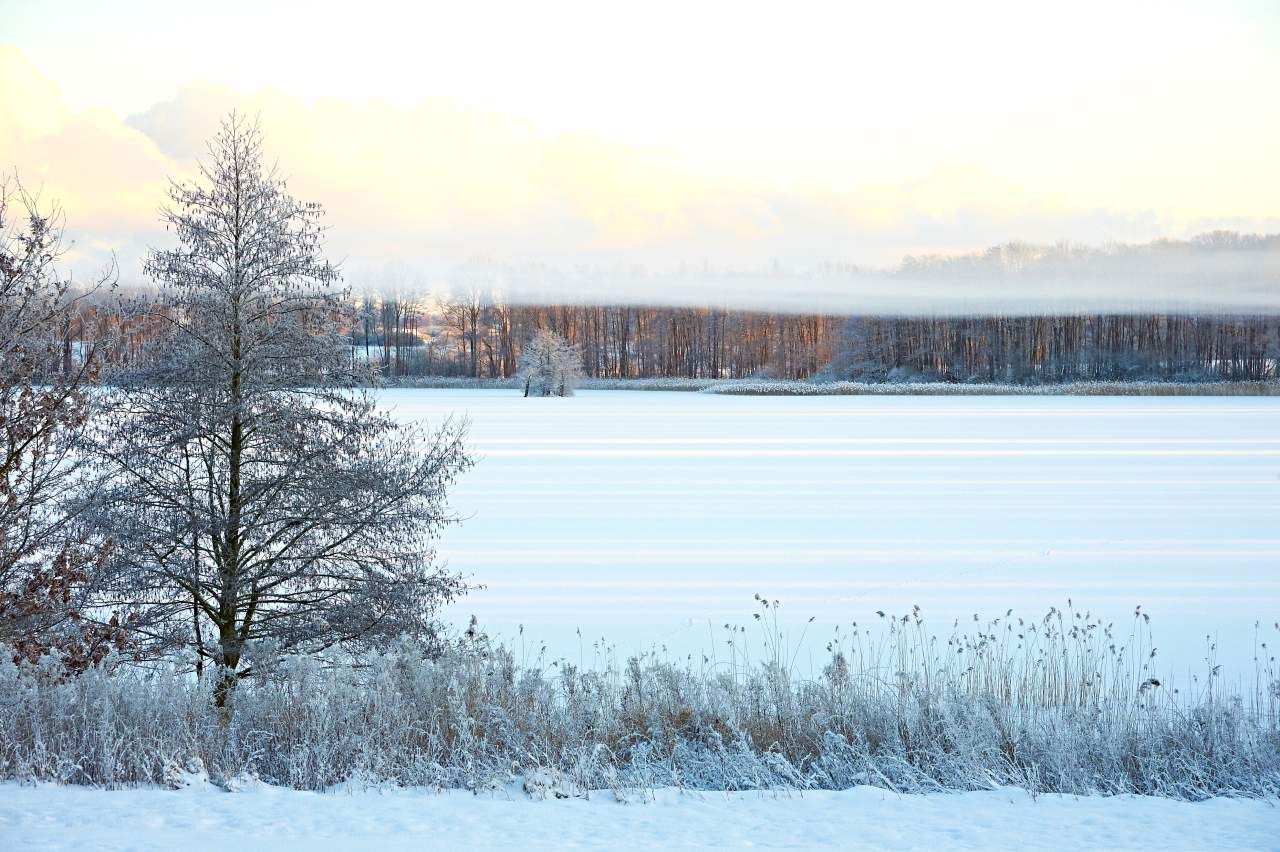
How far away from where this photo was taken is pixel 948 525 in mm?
17984

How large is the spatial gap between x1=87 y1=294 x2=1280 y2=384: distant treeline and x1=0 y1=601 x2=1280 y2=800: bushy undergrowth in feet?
308

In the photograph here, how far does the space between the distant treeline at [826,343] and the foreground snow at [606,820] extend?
95426 millimetres

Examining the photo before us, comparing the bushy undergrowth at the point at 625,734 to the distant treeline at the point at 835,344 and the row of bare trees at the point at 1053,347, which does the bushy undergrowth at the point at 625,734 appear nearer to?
the distant treeline at the point at 835,344

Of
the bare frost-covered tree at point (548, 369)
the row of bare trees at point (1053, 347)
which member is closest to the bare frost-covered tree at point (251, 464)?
the bare frost-covered tree at point (548, 369)

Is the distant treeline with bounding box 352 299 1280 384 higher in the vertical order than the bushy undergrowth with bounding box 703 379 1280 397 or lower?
higher

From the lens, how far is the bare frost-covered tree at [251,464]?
10.5 m

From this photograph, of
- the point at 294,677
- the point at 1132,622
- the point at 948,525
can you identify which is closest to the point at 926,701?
the point at 294,677

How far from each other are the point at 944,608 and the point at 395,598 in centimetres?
580

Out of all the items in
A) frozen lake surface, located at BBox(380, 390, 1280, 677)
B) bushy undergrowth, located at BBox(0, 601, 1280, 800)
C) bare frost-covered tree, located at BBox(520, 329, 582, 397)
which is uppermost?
bare frost-covered tree, located at BBox(520, 329, 582, 397)

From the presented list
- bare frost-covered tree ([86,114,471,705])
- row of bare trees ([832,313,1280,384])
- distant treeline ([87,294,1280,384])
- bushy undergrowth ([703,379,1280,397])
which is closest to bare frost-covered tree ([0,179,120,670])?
bare frost-covered tree ([86,114,471,705])

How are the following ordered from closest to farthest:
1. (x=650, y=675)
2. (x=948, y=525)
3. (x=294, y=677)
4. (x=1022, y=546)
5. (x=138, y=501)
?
(x=294, y=677)
(x=650, y=675)
(x=138, y=501)
(x=1022, y=546)
(x=948, y=525)

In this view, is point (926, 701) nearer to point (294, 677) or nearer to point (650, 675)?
point (650, 675)

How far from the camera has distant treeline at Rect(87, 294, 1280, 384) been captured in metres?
104

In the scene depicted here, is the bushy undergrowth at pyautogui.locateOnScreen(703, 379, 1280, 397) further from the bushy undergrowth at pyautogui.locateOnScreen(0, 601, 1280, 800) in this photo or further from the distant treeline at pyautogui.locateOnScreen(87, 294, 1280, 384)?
the bushy undergrowth at pyautogui.locateOnScreen(0, 601, 1280, 800)
